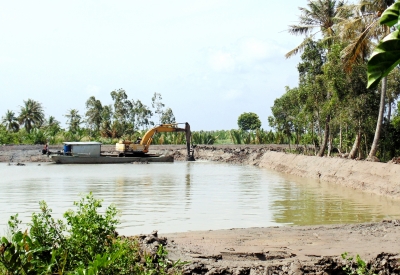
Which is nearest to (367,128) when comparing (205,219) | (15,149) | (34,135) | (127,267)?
(205,219)

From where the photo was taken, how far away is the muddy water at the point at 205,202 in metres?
12.6

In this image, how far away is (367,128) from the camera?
82.2ft

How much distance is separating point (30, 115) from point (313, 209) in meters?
60.7

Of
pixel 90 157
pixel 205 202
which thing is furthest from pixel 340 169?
pixel 90 157

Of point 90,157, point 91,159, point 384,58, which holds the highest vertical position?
point 384,58

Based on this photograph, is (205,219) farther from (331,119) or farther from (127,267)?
(331,119)

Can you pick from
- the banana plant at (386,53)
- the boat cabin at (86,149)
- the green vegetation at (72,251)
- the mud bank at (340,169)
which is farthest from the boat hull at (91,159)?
the banana plant at (386,53)

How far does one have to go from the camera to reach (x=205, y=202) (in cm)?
1638

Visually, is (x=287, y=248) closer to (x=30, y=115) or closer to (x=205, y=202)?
(x=205, y=202)

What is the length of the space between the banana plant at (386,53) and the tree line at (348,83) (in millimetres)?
17579

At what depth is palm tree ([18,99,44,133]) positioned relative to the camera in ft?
231

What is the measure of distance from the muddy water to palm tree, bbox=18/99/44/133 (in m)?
47.8

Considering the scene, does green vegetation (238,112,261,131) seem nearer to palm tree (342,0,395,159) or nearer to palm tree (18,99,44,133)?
palm tree (18,99,44,133)

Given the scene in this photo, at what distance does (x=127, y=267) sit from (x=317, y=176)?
20.6 metres
